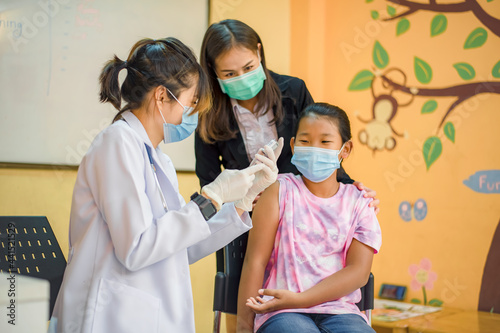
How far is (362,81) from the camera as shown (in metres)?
3.56

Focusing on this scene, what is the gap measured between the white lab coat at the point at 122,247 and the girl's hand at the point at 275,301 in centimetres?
30

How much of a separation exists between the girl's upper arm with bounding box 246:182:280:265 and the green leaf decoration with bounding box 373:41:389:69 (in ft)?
6.26

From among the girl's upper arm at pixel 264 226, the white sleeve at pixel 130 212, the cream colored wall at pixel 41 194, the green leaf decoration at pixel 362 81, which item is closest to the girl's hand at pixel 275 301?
the girl's upper arm at pixel 264 226

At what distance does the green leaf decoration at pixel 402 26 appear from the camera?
3.37 meters

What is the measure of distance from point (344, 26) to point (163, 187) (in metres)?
2.61

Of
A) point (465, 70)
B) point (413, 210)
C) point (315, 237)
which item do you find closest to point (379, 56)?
point (465, 70)

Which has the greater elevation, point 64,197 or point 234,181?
point 234,181

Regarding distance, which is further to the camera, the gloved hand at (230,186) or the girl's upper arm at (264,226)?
the girl's upper arm at (264,226)

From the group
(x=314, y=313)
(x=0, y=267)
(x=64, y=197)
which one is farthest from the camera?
(x=64, y=197)

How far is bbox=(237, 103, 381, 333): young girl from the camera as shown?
1660 millimetres

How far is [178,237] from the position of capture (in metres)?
1.28

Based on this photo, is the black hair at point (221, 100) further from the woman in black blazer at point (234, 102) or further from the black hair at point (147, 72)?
the black hair at point (147, 72)

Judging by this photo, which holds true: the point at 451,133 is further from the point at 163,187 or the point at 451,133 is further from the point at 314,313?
the point at 163,187

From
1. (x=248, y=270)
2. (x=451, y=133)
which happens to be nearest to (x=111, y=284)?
(x=248, y=270)
